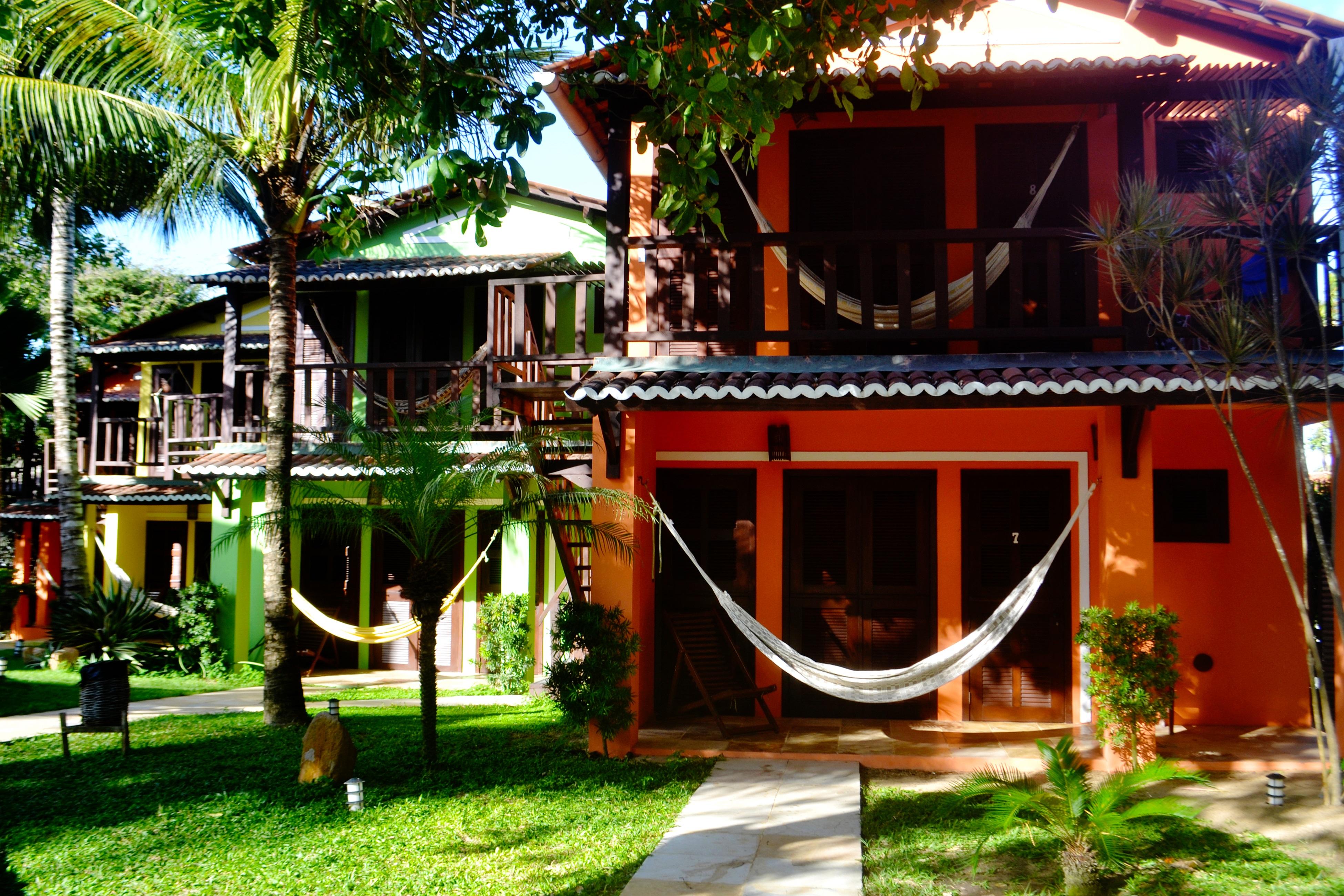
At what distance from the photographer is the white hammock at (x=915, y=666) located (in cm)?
570

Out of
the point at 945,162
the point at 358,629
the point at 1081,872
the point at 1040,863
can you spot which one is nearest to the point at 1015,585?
the point at 1040,863

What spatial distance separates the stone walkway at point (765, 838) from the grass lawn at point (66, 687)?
648 cm

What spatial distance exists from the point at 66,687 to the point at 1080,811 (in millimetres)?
10161

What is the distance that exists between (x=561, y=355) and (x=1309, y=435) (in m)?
8.88

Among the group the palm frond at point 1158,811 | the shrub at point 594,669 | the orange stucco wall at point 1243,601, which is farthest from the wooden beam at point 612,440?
the orange stucco wall at point 1243,601

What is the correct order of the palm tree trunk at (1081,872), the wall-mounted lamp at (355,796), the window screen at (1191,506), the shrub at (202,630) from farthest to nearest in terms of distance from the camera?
the shrub at (202,630) < the window screen at (1191,506) < the wall-mounted lamp at (355,796) < the palm tree trunk at (1081,872)

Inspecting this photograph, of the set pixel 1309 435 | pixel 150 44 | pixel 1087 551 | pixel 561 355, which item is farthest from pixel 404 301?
pixel 1309 435

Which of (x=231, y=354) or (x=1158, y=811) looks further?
(x=231, y=354)

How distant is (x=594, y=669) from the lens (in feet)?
20.0

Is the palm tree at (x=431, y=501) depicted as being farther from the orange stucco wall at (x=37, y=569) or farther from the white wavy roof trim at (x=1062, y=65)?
the orange stucco wall at (x=37, y=569)

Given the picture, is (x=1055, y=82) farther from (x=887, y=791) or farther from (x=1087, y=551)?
(x=887, y=791)

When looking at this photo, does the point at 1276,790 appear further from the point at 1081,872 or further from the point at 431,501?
the point at 431,501

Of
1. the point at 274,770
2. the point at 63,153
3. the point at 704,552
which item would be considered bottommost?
the point at 274,770

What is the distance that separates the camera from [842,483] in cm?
743
